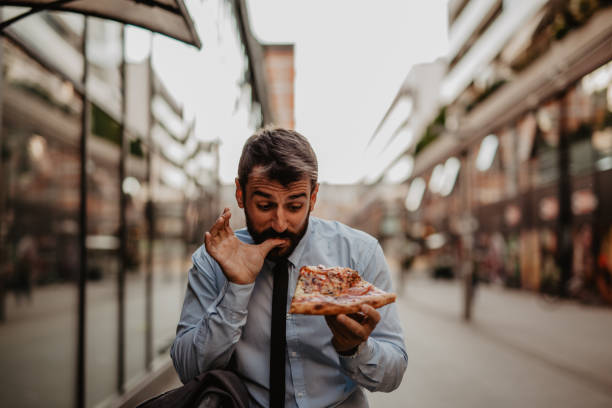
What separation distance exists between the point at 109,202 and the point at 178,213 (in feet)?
62.3

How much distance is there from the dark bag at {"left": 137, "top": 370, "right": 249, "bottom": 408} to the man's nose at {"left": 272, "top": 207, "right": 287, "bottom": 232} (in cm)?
59

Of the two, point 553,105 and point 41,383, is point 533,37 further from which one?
point 41,383

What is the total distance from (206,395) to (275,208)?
0.75 metres

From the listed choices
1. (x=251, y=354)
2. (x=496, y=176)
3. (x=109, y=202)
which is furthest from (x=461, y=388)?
(x=109, y=202)

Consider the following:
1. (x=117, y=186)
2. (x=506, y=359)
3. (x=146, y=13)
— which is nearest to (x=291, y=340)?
(x=146, y=13)

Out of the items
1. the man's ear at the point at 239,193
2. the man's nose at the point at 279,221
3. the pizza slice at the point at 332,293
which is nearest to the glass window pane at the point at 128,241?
the man's ear at the point at 239,193

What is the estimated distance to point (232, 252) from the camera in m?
1.87

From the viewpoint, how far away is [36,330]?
1182 centimetres

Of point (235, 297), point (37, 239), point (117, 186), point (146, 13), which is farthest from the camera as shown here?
point (37, 239)

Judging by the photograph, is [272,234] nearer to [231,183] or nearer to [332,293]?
[332,293]

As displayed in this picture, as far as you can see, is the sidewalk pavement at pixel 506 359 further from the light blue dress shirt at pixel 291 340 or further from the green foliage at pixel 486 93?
the green foliage at pixel 486 93

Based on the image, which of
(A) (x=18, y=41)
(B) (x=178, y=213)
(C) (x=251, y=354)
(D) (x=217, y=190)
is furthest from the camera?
(D) (x=217, y=190)

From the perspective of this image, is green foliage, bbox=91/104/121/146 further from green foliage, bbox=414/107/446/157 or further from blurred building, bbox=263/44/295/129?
green foliage, bbox=414/107/446/157

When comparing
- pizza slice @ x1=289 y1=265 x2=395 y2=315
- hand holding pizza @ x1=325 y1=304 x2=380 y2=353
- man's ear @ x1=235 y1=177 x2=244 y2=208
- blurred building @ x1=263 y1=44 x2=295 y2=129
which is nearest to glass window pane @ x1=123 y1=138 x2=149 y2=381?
man's ear @ x1=235 y1=177 x2=244 y2=208
